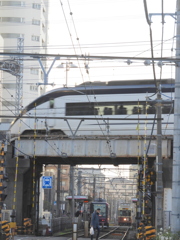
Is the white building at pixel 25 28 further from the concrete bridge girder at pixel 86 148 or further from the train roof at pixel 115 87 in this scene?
the train roof at pixel 115 87

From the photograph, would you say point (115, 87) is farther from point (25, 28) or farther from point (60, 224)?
point (25, 28)

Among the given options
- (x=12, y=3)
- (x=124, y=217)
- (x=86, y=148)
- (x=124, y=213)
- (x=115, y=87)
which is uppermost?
(x=12, y=3)

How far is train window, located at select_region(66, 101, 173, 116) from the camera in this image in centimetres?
3522

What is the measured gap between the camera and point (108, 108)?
35.7 metres

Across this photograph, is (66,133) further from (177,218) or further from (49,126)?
(177,218)

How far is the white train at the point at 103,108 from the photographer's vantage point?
35.2 m

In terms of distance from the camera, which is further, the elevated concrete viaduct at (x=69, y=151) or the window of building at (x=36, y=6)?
the window of building at (x=36, y=6)

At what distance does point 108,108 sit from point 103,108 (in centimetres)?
34

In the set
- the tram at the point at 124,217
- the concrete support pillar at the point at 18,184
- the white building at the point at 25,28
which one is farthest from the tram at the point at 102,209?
the white building at the point at 25,28

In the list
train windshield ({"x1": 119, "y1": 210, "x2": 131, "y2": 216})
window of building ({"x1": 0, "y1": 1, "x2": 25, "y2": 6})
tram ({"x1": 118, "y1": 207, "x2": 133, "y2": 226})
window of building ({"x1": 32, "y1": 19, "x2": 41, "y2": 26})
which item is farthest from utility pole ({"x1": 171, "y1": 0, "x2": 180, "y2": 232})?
window of building ({"x1": 32, "y1": 19, "x2": 41, "y2": 26})

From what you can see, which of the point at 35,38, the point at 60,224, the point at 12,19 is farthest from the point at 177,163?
the point at 35,38

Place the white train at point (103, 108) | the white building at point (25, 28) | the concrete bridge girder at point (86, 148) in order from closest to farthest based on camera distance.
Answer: the concrete bridge girder at point (86, 148) < the white train at point (103, 108) < the white building at point (25, 28)

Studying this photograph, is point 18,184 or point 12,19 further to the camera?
point 12,19

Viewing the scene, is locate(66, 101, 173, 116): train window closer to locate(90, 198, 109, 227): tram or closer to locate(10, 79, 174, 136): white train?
locate(10, 79, 174, 136): white train
